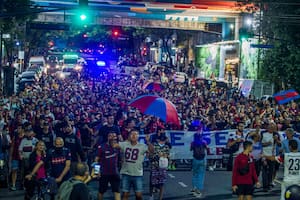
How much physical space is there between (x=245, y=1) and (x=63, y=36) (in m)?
60.7

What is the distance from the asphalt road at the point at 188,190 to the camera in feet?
50.4

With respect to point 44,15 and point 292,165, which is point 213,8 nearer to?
point 44,15

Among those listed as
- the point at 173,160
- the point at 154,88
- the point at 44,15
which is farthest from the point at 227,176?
the point at 44,15

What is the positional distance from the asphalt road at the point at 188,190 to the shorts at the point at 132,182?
2.26 metres

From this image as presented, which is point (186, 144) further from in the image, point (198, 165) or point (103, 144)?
point (103, 144)

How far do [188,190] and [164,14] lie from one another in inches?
1740

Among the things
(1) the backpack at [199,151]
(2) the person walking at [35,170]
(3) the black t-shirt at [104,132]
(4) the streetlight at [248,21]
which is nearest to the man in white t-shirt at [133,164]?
(2) the person walking at [35,170]

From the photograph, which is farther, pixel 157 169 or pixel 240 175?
pixel 157 169

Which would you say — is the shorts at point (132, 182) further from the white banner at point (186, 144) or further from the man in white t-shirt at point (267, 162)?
the white banner at point (186, 144)

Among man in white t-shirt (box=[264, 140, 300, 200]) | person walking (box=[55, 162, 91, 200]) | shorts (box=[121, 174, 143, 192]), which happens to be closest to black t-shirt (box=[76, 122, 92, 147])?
shorts (box=[121, 174, 143, 192])

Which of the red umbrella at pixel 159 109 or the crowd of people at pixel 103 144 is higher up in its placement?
the red umbrella at pixel 159 109

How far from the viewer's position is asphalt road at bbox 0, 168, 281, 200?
15367mm

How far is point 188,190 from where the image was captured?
16438 mm

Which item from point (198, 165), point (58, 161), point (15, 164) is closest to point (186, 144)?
point (198, 165)
